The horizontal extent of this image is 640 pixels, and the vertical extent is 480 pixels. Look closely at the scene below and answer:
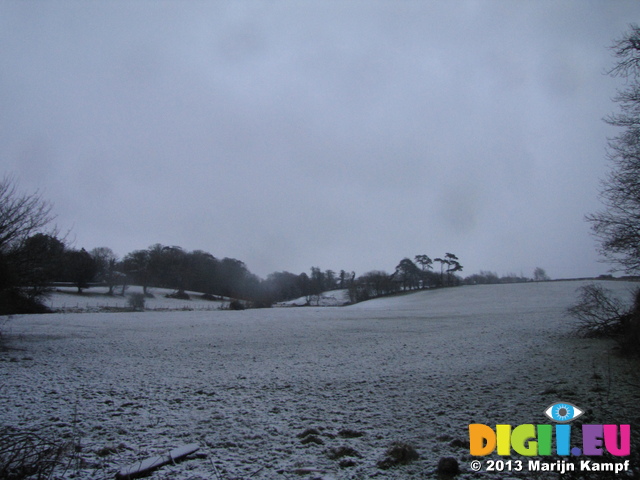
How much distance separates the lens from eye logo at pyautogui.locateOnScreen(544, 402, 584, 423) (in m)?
6.28

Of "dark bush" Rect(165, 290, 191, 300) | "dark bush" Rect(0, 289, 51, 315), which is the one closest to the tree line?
"dark bush" Rect(165, 290, 191, 300)

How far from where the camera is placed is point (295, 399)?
7.98 meters

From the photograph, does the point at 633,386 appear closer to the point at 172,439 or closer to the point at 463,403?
the point at 463,403

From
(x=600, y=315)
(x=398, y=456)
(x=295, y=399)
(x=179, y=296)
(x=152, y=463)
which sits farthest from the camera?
(x=179, y=296)

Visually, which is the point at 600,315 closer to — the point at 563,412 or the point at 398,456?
the point at 563,412

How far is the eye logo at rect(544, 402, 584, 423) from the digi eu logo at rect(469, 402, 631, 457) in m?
0.25

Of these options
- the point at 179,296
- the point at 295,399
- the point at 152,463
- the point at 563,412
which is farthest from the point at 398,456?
the point at 179,296

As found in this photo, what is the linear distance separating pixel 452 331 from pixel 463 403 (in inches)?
527

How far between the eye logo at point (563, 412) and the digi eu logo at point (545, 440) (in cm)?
25

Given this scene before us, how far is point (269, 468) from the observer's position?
16.0 feet

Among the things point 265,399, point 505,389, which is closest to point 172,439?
point 265,399

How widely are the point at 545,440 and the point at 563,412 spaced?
167 centimetres

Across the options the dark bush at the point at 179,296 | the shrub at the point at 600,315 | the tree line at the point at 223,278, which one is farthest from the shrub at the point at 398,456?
the dark bush at the point at 179,296

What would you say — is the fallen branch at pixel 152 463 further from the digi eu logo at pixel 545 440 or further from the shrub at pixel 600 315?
the shrub at pixel 600 315
